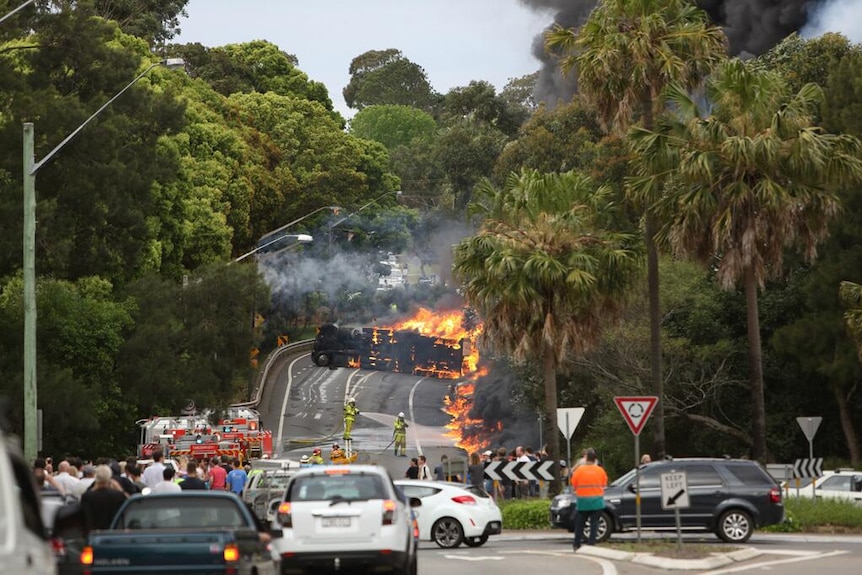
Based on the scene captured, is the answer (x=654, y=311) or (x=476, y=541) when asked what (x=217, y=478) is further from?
(x=654, y=311)

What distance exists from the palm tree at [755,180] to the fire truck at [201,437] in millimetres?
15743

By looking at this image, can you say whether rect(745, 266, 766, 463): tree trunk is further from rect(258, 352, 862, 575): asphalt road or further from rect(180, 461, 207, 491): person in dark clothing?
rect(180, 461, 207, 491): person in dark clothing

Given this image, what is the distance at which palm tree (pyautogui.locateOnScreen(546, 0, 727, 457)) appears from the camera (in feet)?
126

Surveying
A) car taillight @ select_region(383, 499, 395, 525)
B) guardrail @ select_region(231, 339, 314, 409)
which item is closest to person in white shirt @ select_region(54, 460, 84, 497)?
car taillight @ select_region(383, 499, 395, 525)

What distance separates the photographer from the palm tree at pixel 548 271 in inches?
1532

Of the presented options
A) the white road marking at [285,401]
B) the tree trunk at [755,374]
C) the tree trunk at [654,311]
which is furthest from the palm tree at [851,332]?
the white road marking at [285,401]

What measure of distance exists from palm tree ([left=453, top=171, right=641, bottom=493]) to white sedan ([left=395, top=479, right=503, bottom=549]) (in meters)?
9.22

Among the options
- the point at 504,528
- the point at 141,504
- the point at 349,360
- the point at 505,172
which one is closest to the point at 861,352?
the point at 504,528

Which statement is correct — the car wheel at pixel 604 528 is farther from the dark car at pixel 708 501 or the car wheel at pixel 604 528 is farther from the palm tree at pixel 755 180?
the palm tree at pixel 755 180

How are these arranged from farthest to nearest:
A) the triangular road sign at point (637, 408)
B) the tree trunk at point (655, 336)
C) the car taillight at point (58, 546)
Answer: the tree trunk at point (655, 336), the triangular road sign at point (637, 408), the car taillight at point (58, 546)

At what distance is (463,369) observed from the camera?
79.7m

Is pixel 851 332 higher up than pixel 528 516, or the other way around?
pixel 851 332

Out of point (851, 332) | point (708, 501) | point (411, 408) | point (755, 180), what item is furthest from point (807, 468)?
point (411, 408)

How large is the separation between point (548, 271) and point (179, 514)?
74.2ft
